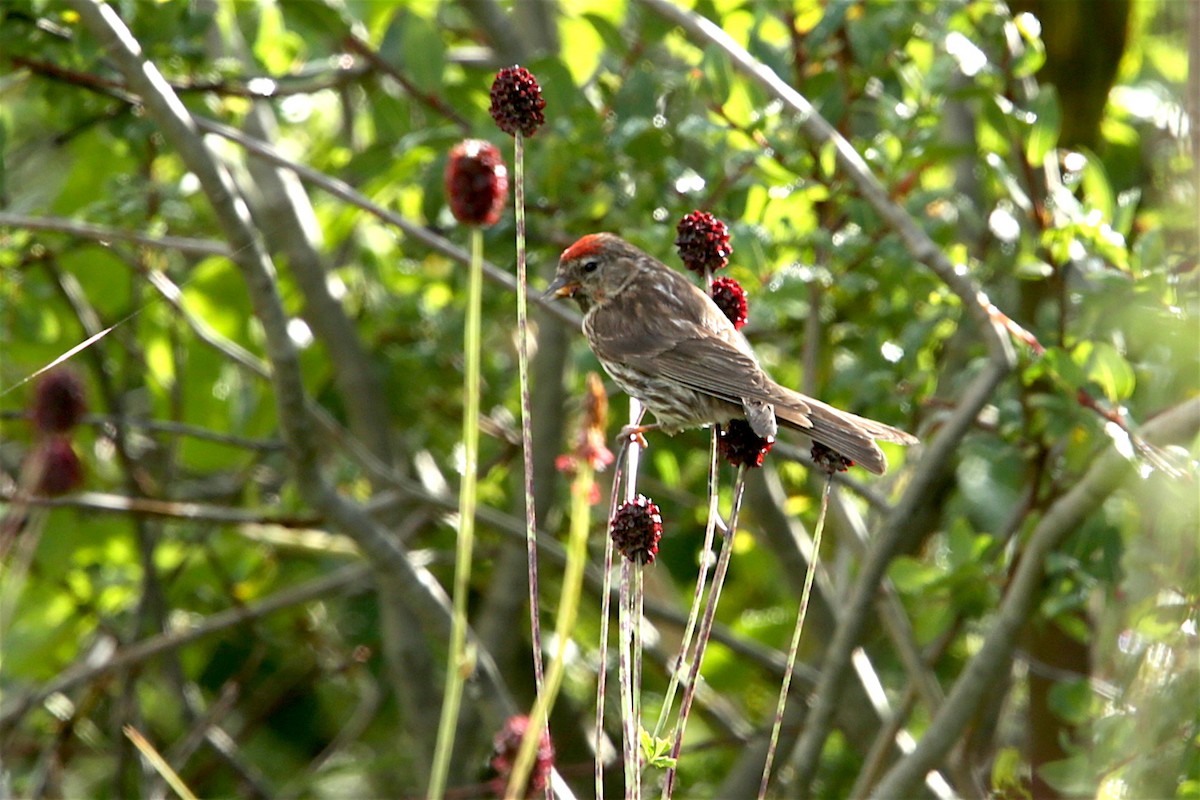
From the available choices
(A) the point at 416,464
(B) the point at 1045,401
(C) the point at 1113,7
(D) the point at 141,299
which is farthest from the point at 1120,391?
(D) the point at 141,299

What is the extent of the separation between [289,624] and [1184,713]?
430 cm

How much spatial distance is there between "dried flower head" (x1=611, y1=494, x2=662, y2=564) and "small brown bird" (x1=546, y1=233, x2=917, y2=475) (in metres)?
0.90

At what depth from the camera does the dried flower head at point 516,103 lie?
259 centimetres

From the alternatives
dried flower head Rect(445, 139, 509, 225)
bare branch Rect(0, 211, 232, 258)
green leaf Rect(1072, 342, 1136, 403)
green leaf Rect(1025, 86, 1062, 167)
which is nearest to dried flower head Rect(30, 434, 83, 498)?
bare branch Rect(0, 211, 232, 258)

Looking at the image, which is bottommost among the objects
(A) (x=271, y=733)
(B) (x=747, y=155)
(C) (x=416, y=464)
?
(A) (x=271, y=733)

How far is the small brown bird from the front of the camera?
346cm

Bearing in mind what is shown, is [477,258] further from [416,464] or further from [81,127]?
[416,464]

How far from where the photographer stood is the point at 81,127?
4.71 m

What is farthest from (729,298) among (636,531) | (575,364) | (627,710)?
(575,364)

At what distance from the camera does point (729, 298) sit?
3033 mm

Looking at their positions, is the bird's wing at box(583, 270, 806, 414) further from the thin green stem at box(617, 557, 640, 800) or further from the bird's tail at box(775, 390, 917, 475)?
the thin green stem at box(617, 557, 640, 800)

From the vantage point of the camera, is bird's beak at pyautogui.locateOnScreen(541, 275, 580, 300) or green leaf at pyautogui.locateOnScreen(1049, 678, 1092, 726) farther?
bird's beak at pyautogui.locateOnScreen(541, 275, 580, 300)

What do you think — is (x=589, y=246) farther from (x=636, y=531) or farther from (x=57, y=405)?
(x=636, y=531)

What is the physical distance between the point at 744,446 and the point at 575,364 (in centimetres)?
232
